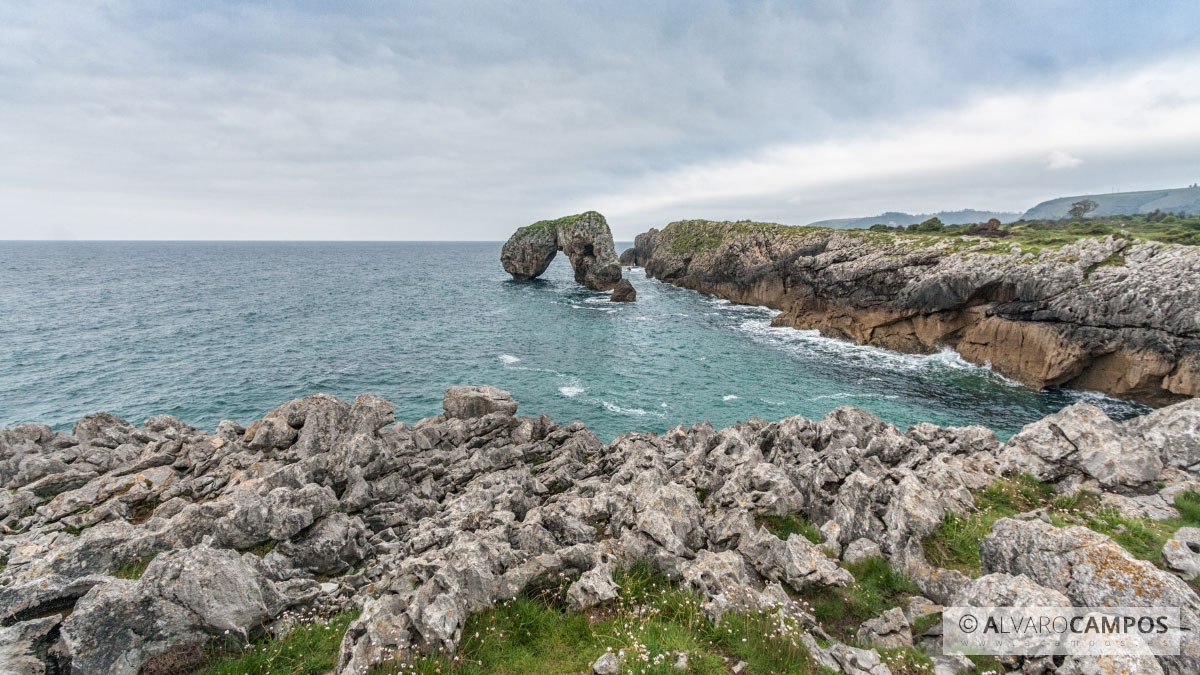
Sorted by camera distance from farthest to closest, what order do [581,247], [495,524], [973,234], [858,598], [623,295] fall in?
[581,247]
[623,295]
[973,234]
[495,524]
[858,598]

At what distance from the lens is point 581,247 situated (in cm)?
10494

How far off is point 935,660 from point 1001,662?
879mm

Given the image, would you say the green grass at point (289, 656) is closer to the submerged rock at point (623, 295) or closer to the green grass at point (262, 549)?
the green grass at point (262, 549)

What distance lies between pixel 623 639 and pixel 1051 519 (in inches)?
469

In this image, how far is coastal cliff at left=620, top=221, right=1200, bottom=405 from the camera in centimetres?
3678

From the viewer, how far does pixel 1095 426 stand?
49.3 ft

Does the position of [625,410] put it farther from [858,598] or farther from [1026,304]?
[1026,304]

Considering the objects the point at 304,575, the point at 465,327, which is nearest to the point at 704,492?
the point at 304,575

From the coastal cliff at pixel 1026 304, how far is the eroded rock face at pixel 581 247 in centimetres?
4223

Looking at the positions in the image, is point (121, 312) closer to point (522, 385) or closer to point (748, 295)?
point (522, 385)

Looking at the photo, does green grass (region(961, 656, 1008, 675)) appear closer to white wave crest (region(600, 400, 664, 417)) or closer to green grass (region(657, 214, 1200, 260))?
white wave crest (region(600, 400, 664, 417))

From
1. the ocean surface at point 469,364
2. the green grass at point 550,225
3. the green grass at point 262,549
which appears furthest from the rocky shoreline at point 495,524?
the green grass at point 550,225

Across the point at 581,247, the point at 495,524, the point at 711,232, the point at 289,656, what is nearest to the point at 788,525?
the point at 495,524

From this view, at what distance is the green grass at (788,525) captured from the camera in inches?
527
